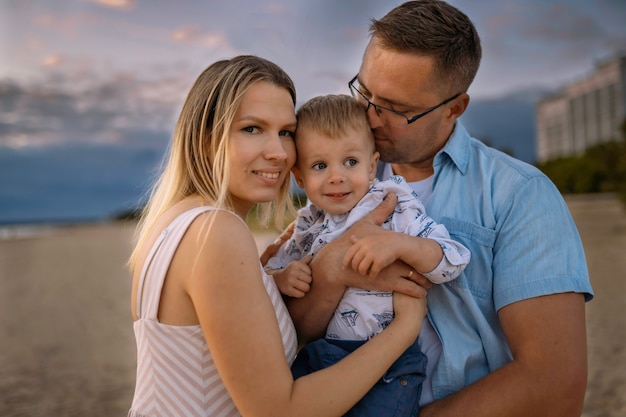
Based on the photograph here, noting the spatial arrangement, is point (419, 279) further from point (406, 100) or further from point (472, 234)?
point (406, 100)

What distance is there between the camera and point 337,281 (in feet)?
8.32

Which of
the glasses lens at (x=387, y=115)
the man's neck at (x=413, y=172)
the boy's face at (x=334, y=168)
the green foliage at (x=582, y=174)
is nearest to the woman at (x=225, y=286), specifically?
the boy's face at (x=334, y=168)

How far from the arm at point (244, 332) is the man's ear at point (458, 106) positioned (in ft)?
5.25

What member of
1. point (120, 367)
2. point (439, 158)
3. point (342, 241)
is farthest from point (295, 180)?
point (120, 367)

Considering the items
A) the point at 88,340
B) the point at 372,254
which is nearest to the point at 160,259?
the point at 372,254

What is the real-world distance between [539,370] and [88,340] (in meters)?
11.2

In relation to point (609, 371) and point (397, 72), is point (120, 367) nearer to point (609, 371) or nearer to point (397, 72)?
point (609, 371)

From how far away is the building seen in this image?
62250mm

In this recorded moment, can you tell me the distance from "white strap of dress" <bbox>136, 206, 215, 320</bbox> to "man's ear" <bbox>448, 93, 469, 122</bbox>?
5.36 feet

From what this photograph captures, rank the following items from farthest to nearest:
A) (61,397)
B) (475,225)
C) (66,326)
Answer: (66,326) → (61,397) → (475,225)

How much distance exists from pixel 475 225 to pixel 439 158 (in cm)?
46

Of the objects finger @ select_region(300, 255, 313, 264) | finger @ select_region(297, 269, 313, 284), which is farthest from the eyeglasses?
finger @ select_region(297, 269, 313, 284)

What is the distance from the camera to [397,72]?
310cm

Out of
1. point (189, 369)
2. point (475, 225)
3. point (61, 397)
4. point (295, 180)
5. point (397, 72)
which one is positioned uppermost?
point (397, 72)
